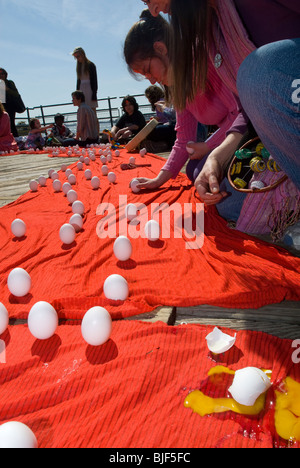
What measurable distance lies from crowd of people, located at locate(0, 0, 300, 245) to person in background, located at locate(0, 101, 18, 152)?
520cm

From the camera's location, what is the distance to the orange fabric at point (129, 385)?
0.67 meters

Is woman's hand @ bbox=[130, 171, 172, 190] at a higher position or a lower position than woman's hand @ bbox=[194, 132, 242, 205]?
lower

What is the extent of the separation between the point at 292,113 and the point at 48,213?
1.58m

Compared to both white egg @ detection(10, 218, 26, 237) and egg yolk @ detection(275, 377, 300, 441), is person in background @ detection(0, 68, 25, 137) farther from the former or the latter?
egg yolk @ detection(275, 377, 300, 441)

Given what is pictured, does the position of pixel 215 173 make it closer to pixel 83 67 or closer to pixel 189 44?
pixel 189 44

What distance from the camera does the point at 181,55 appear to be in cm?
129

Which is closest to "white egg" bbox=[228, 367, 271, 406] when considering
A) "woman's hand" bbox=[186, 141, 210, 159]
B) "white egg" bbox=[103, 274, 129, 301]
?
"white egg" bbox=[103, 274, 129, 301]

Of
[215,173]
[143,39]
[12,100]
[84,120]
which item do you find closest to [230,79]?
[215,173]

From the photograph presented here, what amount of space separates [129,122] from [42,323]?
18.4 feet

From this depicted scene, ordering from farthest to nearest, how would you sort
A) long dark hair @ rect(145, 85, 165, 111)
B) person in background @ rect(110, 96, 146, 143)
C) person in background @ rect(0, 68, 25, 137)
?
1. person in background @ rect(0, 68, 25, 137)
2. person in background @ rect(110, 96, 146, 143)
3. long dark hair @ rect(145, 85, 165, 111)

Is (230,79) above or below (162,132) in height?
above

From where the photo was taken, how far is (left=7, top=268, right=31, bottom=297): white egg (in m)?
1.18

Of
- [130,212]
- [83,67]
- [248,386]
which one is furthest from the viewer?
[83,67]

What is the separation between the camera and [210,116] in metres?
2.08
